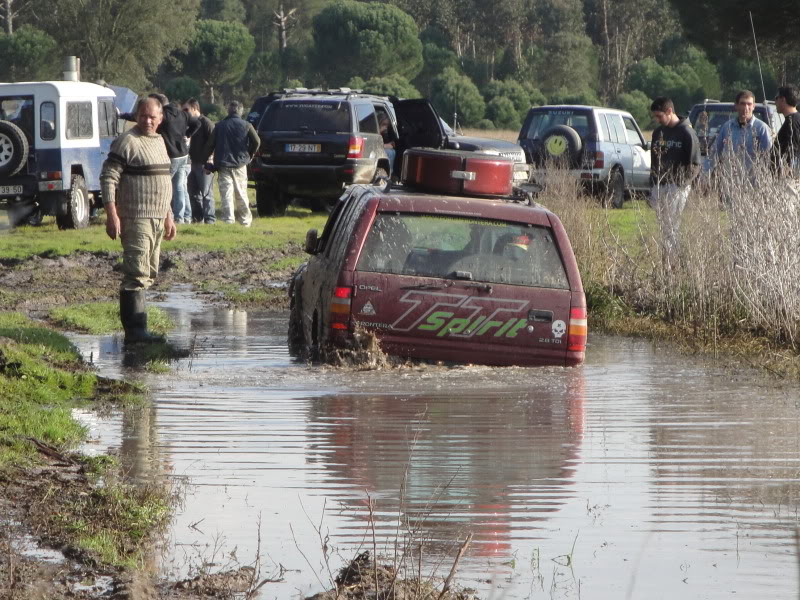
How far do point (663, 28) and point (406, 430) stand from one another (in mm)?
82683

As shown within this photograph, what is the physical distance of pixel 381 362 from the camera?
9766mm

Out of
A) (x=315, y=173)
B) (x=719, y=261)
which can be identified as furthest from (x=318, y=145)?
(x=719, y=261)

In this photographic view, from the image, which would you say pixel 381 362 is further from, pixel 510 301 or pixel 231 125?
pixel 231 125

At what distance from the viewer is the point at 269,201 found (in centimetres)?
2397

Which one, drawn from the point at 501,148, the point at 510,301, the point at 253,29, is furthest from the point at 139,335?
the point at 253,29

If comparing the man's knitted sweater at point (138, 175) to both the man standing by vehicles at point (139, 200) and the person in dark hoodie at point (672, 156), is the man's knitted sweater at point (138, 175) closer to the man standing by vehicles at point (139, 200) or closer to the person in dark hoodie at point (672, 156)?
the man standing by vehicles at point (139, 200)

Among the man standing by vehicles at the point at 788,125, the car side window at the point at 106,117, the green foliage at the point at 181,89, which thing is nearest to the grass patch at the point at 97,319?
the man standing by vehicles at the point at 788,125

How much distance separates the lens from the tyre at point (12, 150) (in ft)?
66.5

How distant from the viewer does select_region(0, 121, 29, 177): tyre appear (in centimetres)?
2027

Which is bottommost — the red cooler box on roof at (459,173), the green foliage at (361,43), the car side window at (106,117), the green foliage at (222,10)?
the red cooler box on roof at (459,173)

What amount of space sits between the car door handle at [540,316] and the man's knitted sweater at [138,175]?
3.08 metres

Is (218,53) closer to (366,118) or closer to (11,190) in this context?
(366,118)

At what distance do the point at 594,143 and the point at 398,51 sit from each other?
194 feet

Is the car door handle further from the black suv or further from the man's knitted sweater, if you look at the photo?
the black suv
